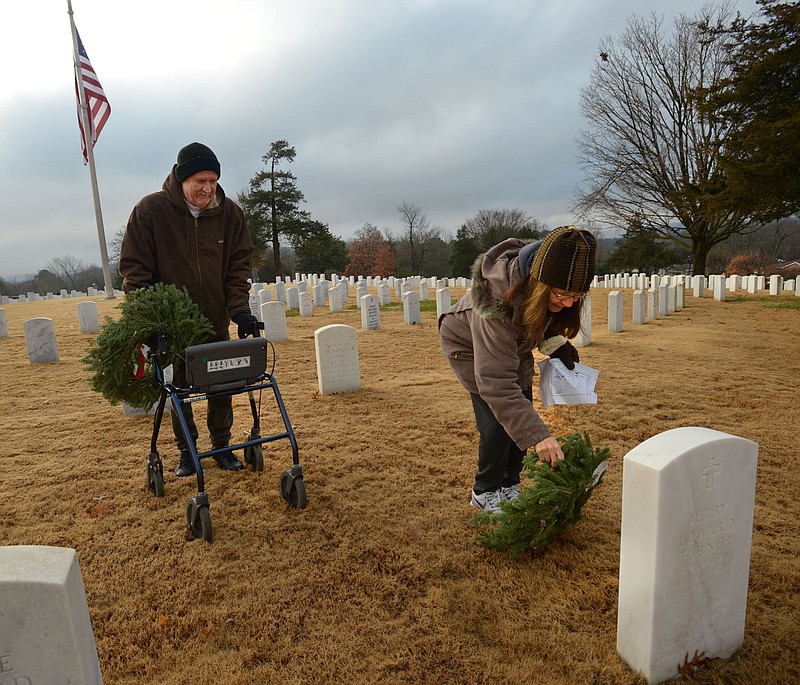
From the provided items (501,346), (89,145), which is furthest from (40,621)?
(89,145)

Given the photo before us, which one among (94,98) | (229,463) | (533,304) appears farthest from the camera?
(94,98)

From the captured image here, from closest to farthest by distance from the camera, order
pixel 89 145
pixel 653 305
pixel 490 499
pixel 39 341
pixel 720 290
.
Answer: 1. pixel 490 499
2. pixel 39 341
3. pixel 653 305
4. pixel 720 290
5. pixel 89 145

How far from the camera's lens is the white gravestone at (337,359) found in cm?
598

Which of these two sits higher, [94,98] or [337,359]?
[94,98]

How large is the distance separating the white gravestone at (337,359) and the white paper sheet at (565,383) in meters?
3.54

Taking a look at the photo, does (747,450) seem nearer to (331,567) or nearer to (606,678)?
(606,678)

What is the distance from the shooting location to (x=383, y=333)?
11.0 m

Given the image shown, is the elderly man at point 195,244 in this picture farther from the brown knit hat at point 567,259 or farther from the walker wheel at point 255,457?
the brown knit hat at point 567,259

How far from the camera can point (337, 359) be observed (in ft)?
20.0

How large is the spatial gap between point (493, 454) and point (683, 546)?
119 cm

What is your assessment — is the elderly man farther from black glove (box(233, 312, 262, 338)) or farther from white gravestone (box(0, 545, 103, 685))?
white gravestone (box(0, 545, 103, 685))

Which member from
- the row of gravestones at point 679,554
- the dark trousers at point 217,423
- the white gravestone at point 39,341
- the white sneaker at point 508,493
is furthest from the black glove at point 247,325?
the white gravestone at point 39,341

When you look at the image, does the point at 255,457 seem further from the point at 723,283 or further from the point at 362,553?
the point at 723,283

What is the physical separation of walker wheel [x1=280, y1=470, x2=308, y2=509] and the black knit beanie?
2.00 metres
